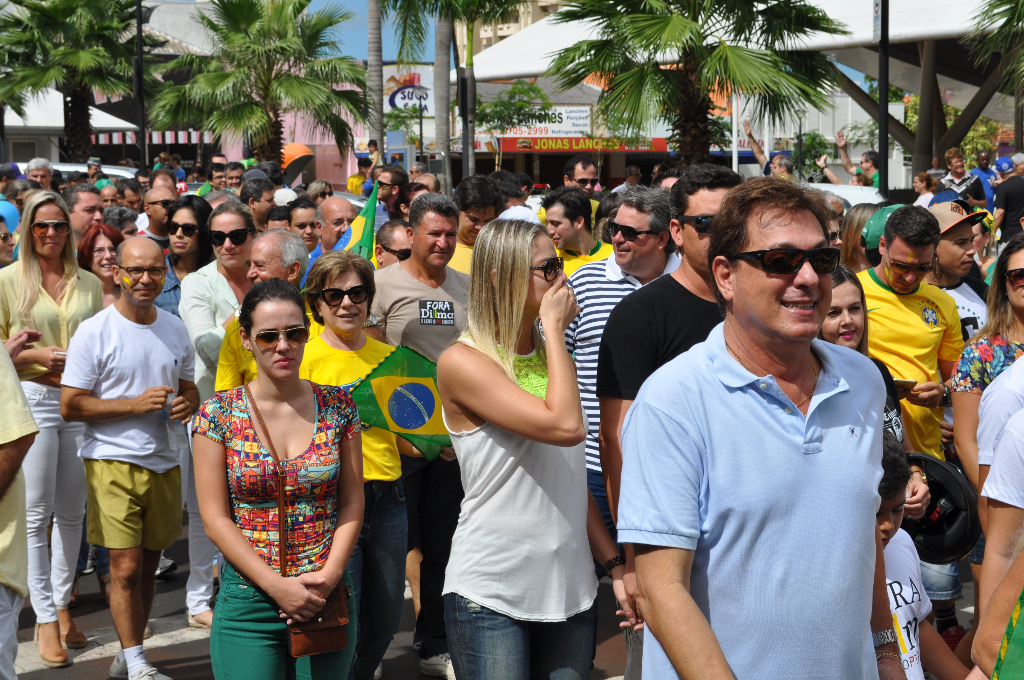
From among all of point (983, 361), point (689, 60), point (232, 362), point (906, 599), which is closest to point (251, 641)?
point (232, 362)

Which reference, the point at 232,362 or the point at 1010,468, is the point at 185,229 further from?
the point at 1010,468

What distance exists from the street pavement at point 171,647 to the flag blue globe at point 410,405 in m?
1.51

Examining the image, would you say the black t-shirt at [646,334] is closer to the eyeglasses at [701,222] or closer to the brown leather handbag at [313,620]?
the eyeglasses at [701,222]

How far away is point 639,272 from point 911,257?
50.5 inches

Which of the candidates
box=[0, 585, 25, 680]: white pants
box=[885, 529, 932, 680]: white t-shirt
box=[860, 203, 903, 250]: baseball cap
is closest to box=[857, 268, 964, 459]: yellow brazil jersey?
box=[860, 203, 903, 250]: baseball cap

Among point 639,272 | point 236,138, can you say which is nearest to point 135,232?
point 639,272

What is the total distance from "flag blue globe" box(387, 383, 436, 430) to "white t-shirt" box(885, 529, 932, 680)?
182cm

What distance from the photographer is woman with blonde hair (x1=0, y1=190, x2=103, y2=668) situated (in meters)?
5.28

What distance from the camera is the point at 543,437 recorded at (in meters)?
3.02

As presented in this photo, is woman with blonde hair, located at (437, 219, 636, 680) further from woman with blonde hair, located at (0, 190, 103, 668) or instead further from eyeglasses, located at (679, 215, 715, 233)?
woman with blonde hair, located at (0, 190, 103, 668)

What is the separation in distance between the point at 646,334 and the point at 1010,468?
108 centimetres

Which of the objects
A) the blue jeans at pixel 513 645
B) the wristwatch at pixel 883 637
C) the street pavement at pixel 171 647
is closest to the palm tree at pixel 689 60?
the street pavement at pixel 171 647

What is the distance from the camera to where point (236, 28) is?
20.7 meters

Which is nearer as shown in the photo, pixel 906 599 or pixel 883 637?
pixel 883 637
